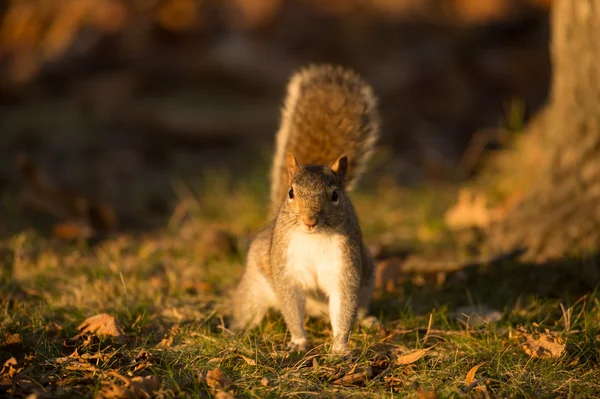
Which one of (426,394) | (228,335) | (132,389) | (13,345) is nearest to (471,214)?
(228,335)

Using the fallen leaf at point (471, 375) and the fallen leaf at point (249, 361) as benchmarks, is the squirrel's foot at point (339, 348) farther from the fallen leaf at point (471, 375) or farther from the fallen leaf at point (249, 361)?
the fallen leaf at point (471, 375)

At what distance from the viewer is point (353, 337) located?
11.0 feet

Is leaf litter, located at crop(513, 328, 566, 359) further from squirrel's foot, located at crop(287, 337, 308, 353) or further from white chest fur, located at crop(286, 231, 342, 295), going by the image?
squirrel's foot, located at crop(287, 337, 308, 353)

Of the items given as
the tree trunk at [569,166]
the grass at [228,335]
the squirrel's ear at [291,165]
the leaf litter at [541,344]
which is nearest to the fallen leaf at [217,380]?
the grass at [228,335]

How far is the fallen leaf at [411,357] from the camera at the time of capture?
2.93 metres

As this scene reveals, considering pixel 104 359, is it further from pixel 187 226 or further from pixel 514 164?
pixel 514 164

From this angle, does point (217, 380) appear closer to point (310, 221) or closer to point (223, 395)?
point (223, 395)

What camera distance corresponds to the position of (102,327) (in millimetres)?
3188

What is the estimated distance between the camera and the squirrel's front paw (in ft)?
10.4

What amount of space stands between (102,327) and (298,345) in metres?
1.03

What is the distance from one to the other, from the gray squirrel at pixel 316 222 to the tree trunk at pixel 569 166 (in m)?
1.41

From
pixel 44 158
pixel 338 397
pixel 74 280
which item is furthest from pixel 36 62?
pixel 338 397

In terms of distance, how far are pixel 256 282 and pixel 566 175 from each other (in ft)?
8.09

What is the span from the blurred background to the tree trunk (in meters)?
2.41
